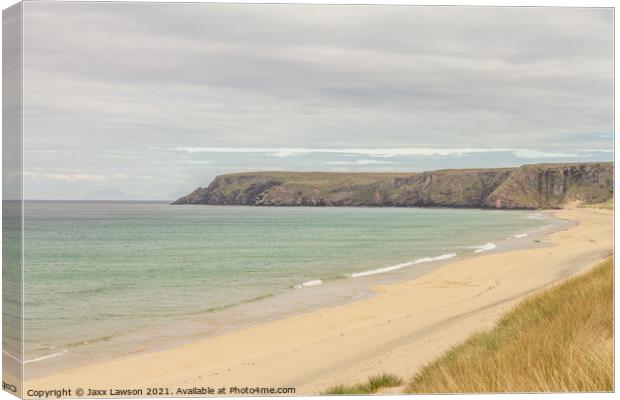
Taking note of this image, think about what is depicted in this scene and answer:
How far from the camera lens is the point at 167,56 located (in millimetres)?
10250

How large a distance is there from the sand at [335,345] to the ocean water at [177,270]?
180 cm

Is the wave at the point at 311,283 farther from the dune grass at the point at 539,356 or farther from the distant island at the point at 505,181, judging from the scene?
the dune grass at the point at 539,356

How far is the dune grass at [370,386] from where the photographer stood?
9.43 meters

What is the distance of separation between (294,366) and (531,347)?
3362mm

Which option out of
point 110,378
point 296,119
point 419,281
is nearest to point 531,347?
point 296,119

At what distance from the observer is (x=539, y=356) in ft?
28.8

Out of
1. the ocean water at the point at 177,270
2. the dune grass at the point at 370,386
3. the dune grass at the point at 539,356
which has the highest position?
the dune grass at the point at 539,356

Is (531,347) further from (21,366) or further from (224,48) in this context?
(21,366)

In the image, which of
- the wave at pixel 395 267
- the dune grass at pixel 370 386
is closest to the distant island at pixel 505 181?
the dune grass at pixel 370 386

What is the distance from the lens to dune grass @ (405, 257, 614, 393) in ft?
28.0

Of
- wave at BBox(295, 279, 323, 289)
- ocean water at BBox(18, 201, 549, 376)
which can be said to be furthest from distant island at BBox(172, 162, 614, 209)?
wave at BBox(295, 279, 323, 289)

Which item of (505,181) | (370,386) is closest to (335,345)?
(370,386)

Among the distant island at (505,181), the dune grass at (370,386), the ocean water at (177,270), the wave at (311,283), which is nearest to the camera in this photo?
the dune grass at (370,386)

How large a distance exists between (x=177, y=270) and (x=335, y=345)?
21702 mm
